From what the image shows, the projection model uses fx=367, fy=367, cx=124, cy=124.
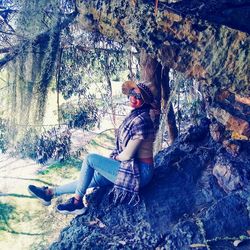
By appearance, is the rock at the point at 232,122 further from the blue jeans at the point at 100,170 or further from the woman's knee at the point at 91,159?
the woman's knee at the point at 91,159

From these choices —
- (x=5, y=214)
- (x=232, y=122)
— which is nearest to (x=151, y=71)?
(x=232, y=122)

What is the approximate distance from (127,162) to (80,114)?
12.7ft

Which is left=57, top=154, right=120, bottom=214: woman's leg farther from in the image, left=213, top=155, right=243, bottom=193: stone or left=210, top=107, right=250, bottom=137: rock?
left=210, top=107, right=250, bottom=137: rock

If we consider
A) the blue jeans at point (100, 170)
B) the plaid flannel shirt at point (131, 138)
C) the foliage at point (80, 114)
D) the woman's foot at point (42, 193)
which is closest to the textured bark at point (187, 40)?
the plaid flannel shirt at point (131, 138)

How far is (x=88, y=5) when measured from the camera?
4.66 meters

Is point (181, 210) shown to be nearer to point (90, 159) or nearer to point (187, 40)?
point (90, 159)

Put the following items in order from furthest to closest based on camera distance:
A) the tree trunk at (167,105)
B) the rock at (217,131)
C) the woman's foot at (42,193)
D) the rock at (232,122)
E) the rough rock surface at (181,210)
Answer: the tree trunk at (167,105)
the rock at (217,131)
the woman's foot at (42,193)
the rock at (232,122)
the rough rock surface at (181,210)

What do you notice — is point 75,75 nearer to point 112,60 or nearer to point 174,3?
point 112,60

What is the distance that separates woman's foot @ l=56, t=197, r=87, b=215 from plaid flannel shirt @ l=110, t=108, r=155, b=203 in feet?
1.47

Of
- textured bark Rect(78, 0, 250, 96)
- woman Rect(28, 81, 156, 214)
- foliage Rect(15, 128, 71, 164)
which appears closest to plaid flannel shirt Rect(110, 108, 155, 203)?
woman Rect(28, 81, 156, 214)

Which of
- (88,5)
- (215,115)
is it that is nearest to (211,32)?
(215,115)

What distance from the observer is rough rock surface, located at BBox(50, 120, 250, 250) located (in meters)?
3.85

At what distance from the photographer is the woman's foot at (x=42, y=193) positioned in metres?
4.45

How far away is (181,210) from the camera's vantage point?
168 inches
